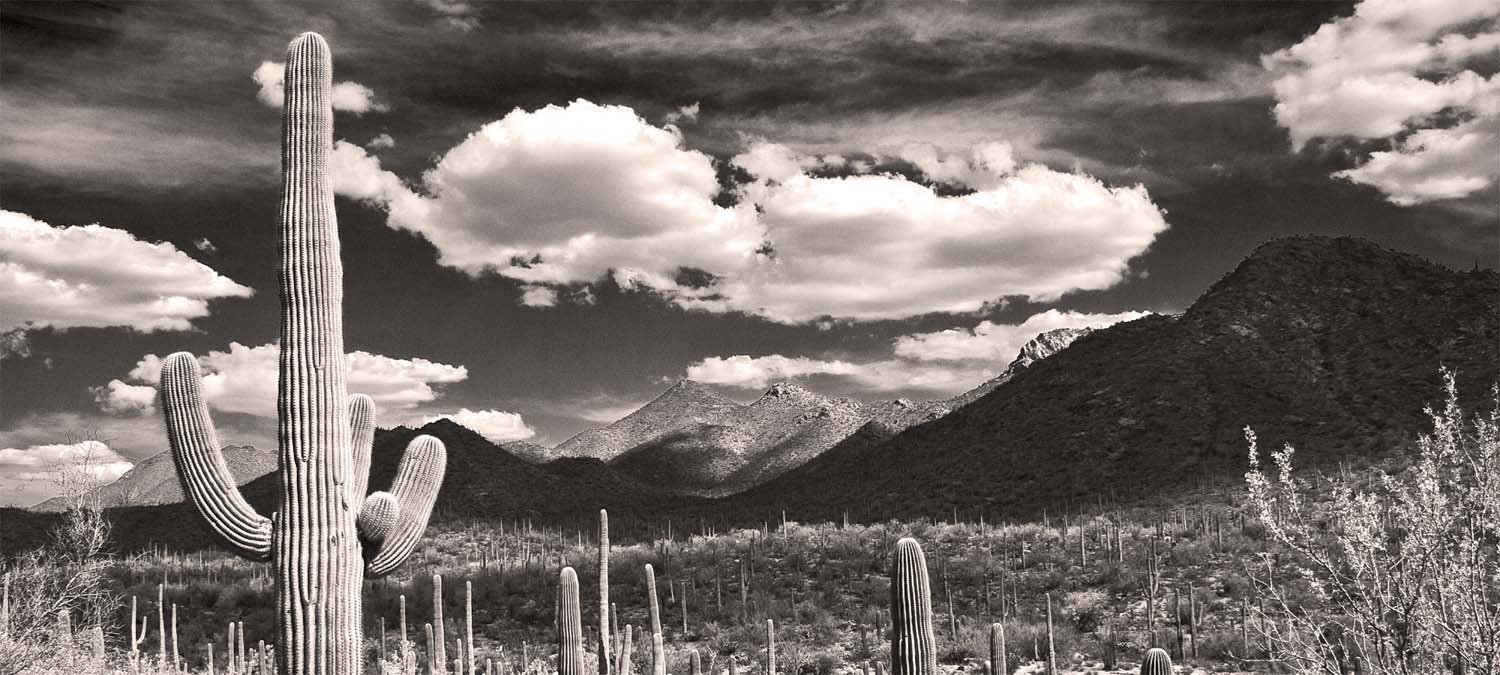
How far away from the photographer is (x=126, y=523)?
2053 inches

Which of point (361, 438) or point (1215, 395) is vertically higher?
point (1215, 395)

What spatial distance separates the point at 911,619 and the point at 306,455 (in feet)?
13.8

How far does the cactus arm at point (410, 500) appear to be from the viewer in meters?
8.05

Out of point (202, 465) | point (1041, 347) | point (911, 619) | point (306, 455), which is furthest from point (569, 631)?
point (1041, 347)

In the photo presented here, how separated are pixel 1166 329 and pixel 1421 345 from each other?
507 inches

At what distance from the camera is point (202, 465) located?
292 inches

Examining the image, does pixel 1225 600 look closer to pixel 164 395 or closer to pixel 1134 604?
pixel 1134 604

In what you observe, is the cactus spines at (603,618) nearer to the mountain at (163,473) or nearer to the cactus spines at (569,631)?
the cactus spines at (569,631)

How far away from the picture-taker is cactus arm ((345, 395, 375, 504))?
829 cm

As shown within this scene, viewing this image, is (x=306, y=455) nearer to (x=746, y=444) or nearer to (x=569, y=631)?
(x=569, y=631)

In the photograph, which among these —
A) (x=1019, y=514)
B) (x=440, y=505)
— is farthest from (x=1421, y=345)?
(x=440, y=505)

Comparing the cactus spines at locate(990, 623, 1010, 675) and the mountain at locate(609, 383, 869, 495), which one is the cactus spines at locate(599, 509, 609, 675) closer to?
the cactus spines at locate(990, 623, 1010, 675)

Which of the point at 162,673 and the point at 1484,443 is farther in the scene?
the point at 162,673

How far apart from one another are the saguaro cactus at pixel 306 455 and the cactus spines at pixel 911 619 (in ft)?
12.2
